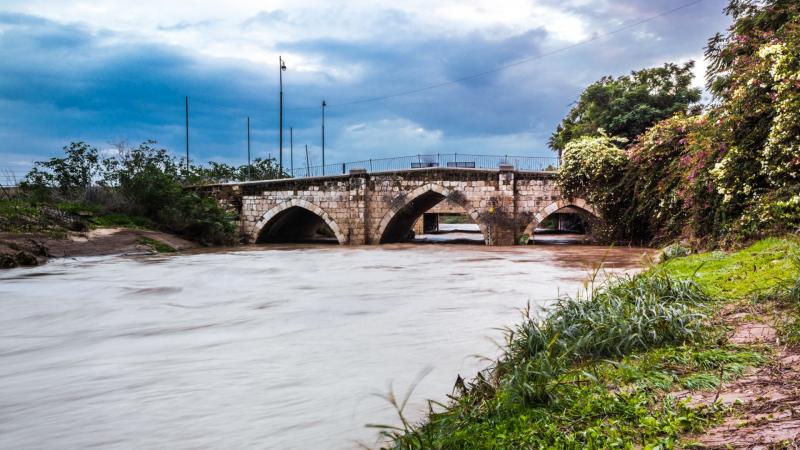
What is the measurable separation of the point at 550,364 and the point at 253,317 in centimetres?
529

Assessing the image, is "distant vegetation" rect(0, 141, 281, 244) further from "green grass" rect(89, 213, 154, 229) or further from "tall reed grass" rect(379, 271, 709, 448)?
"tall reed grass" rect(379, 271, 709, 448)

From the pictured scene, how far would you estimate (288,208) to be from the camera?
2444 cm

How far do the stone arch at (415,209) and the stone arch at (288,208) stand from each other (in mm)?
1787

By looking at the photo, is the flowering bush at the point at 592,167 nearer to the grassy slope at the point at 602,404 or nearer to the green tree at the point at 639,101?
the green tree at the point at 639,101

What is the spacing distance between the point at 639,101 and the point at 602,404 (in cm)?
2778

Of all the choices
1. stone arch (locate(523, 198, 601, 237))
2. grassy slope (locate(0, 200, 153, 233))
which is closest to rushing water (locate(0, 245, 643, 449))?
grassy slope (locate(0, 200, 153, 233))

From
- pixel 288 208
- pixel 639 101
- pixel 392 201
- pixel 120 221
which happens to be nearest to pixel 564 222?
pixel 639 101

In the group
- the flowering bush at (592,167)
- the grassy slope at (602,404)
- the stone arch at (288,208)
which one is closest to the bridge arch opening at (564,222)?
the flowering bush at (592,167)

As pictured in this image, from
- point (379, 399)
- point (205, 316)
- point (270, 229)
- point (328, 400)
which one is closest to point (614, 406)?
point (379, 399)

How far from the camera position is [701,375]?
2.73m

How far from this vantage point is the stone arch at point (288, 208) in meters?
23.4

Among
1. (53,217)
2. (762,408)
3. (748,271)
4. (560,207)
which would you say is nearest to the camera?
(762,408)

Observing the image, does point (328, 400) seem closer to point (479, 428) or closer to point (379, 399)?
point (379, 399)

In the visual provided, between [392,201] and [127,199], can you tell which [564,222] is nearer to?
[392,201]
